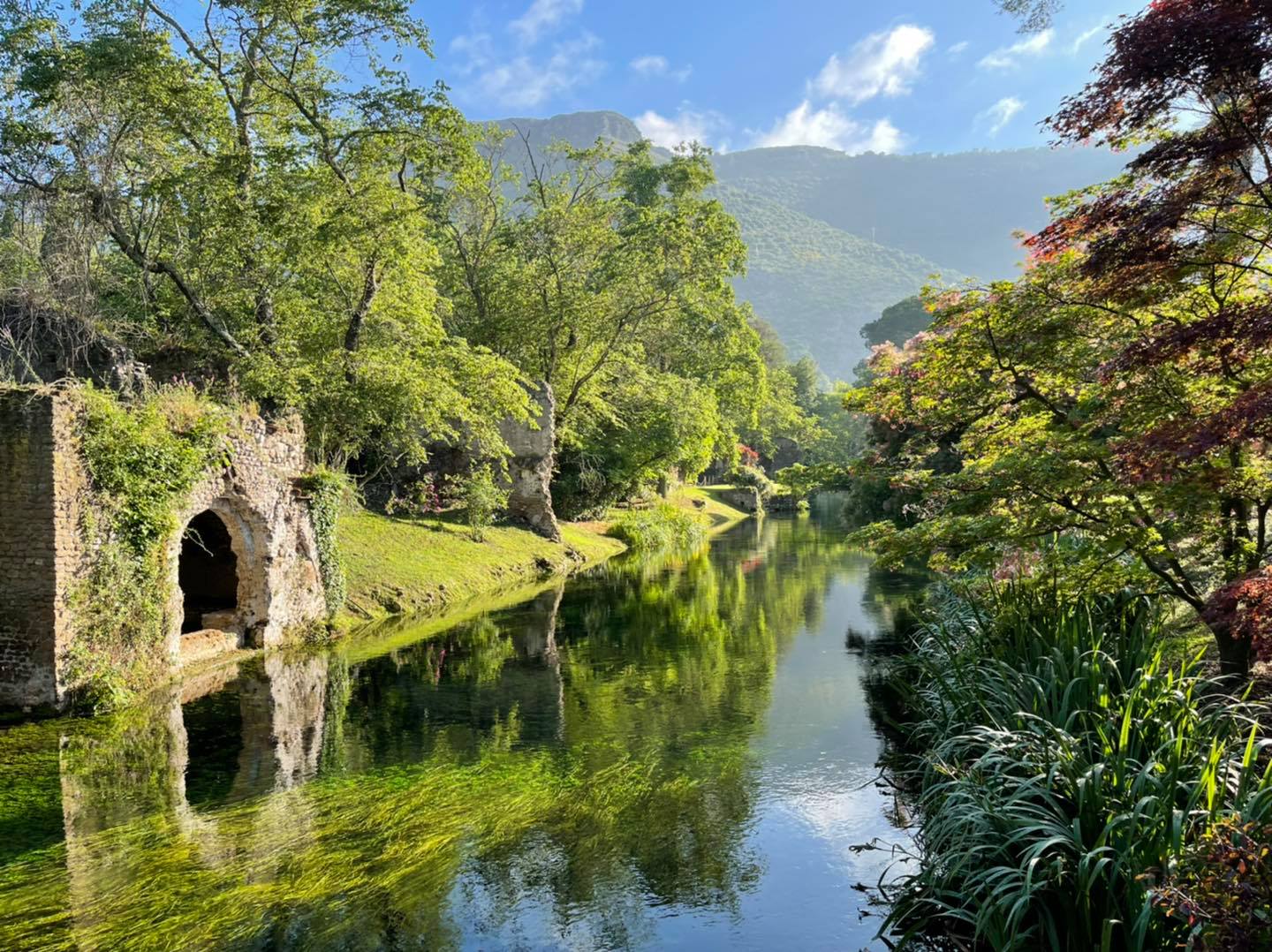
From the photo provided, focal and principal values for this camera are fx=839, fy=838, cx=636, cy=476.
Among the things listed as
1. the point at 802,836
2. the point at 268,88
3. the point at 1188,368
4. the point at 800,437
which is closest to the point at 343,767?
the point at 802,836

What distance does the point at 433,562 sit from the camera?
22.3 m

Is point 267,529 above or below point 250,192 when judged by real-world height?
below

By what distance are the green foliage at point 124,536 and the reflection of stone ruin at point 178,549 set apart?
0.20 meters

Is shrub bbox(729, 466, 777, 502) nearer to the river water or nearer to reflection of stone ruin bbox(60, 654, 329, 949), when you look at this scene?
the river water

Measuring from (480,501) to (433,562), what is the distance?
3.60m

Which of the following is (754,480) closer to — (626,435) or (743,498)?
(743,498)

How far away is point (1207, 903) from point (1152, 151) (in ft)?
15.5

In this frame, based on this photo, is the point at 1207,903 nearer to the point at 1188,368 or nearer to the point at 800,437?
the point at 1188,368

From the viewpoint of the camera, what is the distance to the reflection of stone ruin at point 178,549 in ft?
35.2

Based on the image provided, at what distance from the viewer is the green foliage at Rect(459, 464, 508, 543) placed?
25.5 m

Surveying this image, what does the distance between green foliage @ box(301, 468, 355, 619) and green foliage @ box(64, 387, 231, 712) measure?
148 inches

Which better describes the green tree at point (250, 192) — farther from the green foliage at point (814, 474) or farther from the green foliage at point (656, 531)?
the green foliage at point (656, 531)

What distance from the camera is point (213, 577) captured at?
18172mm

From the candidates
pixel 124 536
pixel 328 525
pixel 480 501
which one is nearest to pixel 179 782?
pixel 124 536
